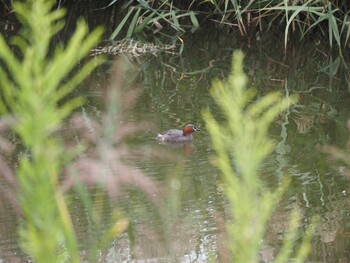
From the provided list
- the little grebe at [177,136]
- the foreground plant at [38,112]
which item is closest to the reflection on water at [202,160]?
the little grebe at [177,136]

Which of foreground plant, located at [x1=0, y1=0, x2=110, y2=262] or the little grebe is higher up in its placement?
the little grebe

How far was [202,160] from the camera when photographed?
213 inches

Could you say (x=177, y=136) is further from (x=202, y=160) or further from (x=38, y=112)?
(x=38, y=112)

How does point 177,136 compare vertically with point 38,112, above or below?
above

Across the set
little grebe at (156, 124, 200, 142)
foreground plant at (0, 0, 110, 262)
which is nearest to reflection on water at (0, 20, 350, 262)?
little grebe at (156, 124, 200, 142)

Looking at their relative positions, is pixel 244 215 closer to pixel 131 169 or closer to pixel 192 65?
pixel 131 169

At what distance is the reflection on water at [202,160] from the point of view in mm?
3865

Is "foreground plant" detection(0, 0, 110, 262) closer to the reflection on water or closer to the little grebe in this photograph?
the reflection on water

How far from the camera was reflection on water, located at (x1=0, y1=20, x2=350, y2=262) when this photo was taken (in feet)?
12.7

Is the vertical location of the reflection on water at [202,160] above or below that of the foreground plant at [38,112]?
above

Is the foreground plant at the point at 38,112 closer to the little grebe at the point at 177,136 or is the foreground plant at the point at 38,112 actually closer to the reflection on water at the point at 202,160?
the reflection on water at the point at 202,160

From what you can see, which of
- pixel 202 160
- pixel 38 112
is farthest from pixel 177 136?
pixel 38 112

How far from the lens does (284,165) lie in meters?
5.31

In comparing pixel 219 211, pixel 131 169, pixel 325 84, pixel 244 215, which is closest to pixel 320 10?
pixel 325 84
